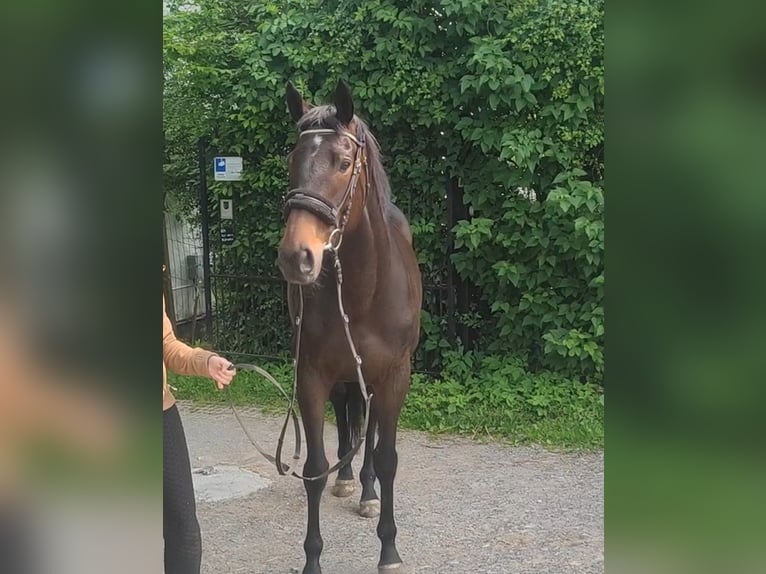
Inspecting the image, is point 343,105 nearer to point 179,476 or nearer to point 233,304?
point 179,476

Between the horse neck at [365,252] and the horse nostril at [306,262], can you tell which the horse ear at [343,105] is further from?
the horse nostril at [306,262]

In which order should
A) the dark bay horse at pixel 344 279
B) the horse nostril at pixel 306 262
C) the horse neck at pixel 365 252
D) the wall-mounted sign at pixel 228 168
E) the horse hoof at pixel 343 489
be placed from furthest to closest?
the wall-mounted sign at pixel 228 168, the horse hoof at pixel 343 489, the horse neck at pixel 365 252, the dark bay horse at pixel 344 279, the horse nostril at pixel 306 262

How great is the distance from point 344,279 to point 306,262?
0.53 meters

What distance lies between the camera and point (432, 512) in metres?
4.02

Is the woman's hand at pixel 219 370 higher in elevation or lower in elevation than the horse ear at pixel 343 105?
lower

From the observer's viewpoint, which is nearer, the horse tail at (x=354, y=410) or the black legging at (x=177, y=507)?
the black legging at (x=177, y=507)

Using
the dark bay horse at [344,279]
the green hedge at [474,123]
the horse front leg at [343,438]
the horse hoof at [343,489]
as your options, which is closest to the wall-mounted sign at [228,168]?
the green hedge at [474,123]

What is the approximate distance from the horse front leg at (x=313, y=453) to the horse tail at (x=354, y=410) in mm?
715

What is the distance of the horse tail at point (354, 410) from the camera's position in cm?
391

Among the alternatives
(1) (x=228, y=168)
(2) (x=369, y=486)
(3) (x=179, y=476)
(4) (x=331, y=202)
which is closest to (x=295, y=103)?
(4) (x=331, y=202)

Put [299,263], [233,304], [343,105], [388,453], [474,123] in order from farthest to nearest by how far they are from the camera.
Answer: [233,304] → [474,123] → [388,453] → [343,105] → [299,263]
